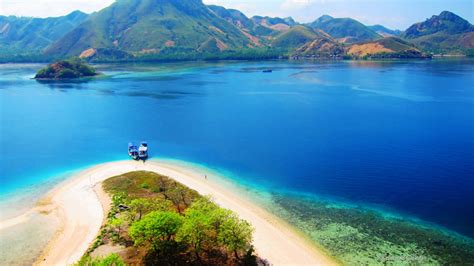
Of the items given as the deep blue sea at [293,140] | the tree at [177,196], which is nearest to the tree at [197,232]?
the tree at [177,196]

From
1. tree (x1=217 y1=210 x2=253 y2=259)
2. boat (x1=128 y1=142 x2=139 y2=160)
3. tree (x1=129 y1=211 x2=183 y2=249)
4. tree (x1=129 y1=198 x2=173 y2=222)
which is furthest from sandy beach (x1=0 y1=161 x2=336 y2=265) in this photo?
tree (x1=129 y1=211 x2=183 y2=249)

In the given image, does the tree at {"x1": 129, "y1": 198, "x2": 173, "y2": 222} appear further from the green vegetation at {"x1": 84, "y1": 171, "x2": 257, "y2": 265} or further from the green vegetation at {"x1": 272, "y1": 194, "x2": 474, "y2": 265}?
the green vegetation at {"x1": 272, "y1": 194, "x2": 474, "y2": 265}

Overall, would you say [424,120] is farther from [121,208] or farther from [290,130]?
[121,208]

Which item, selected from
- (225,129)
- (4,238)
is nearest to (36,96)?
A: (225,129)

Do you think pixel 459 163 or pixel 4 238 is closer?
pixel 4 238

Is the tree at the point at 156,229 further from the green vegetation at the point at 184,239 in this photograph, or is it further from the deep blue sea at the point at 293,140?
the deep blue sea at the point at 293,140
